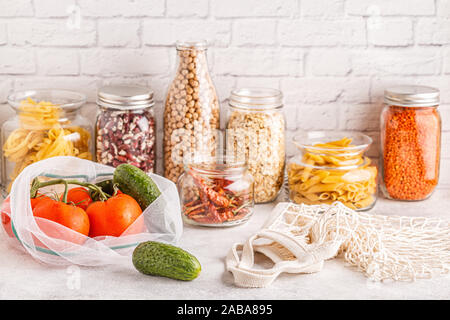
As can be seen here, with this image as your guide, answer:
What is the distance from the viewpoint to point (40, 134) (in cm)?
155

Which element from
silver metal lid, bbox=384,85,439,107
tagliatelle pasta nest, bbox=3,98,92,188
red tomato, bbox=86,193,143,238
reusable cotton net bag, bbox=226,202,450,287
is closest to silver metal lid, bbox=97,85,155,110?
tagliatelle pasta nest, bbox=3,98,92,188

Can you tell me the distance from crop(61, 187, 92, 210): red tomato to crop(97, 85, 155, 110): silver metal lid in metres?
0.29

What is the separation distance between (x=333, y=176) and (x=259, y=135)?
0.72 ft

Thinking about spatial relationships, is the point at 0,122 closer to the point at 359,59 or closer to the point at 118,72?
the point at 118,72

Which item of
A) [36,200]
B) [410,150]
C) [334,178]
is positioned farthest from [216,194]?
[410,150]

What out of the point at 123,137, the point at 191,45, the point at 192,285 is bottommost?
the point at 192,285

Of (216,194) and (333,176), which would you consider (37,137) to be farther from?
(333,176)

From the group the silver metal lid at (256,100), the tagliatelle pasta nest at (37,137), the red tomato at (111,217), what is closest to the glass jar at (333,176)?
the silver metal lid at (256,100)

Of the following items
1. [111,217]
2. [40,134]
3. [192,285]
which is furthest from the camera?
[40,134]

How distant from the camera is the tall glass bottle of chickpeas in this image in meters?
1.59

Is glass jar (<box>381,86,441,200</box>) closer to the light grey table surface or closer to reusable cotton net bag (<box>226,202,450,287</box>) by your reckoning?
reusable cotton net bag (<box>226,202,450,287</box>)

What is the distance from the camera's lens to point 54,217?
48.5 inches

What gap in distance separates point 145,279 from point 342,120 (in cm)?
84

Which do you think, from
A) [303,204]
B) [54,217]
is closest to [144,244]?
[54,217]
